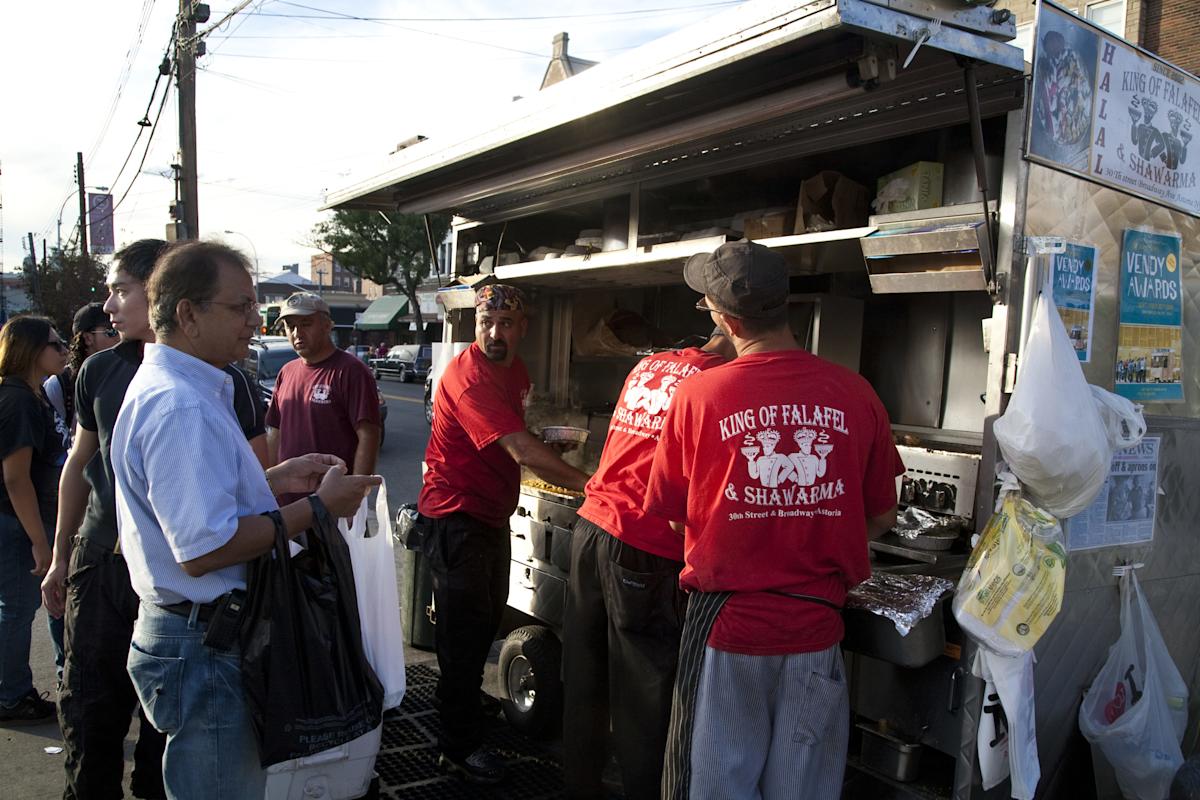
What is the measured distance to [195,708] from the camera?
1.97 metres

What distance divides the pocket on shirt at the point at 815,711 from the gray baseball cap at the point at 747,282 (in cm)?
103

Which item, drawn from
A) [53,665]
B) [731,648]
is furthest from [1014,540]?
[53,665]

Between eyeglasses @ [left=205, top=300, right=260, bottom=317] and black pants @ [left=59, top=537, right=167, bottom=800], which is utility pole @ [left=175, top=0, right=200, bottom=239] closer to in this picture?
black pants @ [left=59, top=537, right=167, bottom=800]

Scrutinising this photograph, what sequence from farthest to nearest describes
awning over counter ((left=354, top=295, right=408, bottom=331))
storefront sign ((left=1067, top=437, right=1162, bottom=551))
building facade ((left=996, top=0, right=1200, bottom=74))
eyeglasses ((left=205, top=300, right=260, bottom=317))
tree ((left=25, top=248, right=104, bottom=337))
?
awning over counter ((left=354, top=295, right=408, bottom=331))
tree ((left=25, top=248, right=104, bottom=337))
building facade ((left=996, top=0, right=1200, bottom=74))
storefront sign ((left=1067, top=437, right=1162, bottom=551))
eyeglasses ((left=205, top=300, right=260, bottom=317))

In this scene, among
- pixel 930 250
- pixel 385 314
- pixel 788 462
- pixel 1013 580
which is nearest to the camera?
pixel 788 462

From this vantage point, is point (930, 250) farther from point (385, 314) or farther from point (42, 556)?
point (385, 314)

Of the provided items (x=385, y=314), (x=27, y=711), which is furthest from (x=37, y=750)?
(x=385, y=314)

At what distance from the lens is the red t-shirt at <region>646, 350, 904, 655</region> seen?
226 cm

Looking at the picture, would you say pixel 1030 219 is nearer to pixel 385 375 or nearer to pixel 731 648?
pixel 731 648

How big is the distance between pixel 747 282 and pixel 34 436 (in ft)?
11.1

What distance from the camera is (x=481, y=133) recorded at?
383 centimetres

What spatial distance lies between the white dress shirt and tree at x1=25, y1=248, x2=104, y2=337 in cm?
2699

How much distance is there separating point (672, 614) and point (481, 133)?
2.30 m

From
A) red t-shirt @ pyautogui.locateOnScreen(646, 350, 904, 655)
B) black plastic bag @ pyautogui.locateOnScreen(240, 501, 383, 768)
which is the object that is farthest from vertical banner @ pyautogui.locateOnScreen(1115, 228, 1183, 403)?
black plastic bag @ pyautogui.locateOnScreen(240, 501, 383, 768)
